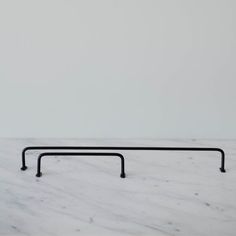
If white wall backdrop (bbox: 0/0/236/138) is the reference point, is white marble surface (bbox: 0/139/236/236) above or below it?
below

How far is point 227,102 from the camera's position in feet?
4.00

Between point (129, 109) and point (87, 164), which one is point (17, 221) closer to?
point (87, 164)

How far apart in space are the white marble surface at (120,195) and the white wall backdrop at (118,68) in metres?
0.15

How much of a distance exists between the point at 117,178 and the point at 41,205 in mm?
269

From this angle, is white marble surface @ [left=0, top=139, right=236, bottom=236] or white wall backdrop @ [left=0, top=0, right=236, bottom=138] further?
white wall backdrop @ [left=0, top=0, right=236, bottom=138]

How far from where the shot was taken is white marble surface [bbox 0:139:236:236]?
0.72 m

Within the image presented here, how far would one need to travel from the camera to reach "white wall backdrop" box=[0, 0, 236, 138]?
3.71 ft

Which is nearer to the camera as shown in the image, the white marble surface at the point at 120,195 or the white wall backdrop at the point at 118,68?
the white marble surface at the point at 120,195

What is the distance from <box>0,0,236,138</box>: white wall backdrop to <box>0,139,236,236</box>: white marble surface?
0.15m

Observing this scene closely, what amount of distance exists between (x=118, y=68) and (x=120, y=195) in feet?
1.76

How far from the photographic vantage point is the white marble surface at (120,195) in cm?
72

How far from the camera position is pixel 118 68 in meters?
1.18

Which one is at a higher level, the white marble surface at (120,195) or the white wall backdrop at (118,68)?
the white wall backdrop at (118,68)

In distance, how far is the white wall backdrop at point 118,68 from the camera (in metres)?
1.13
